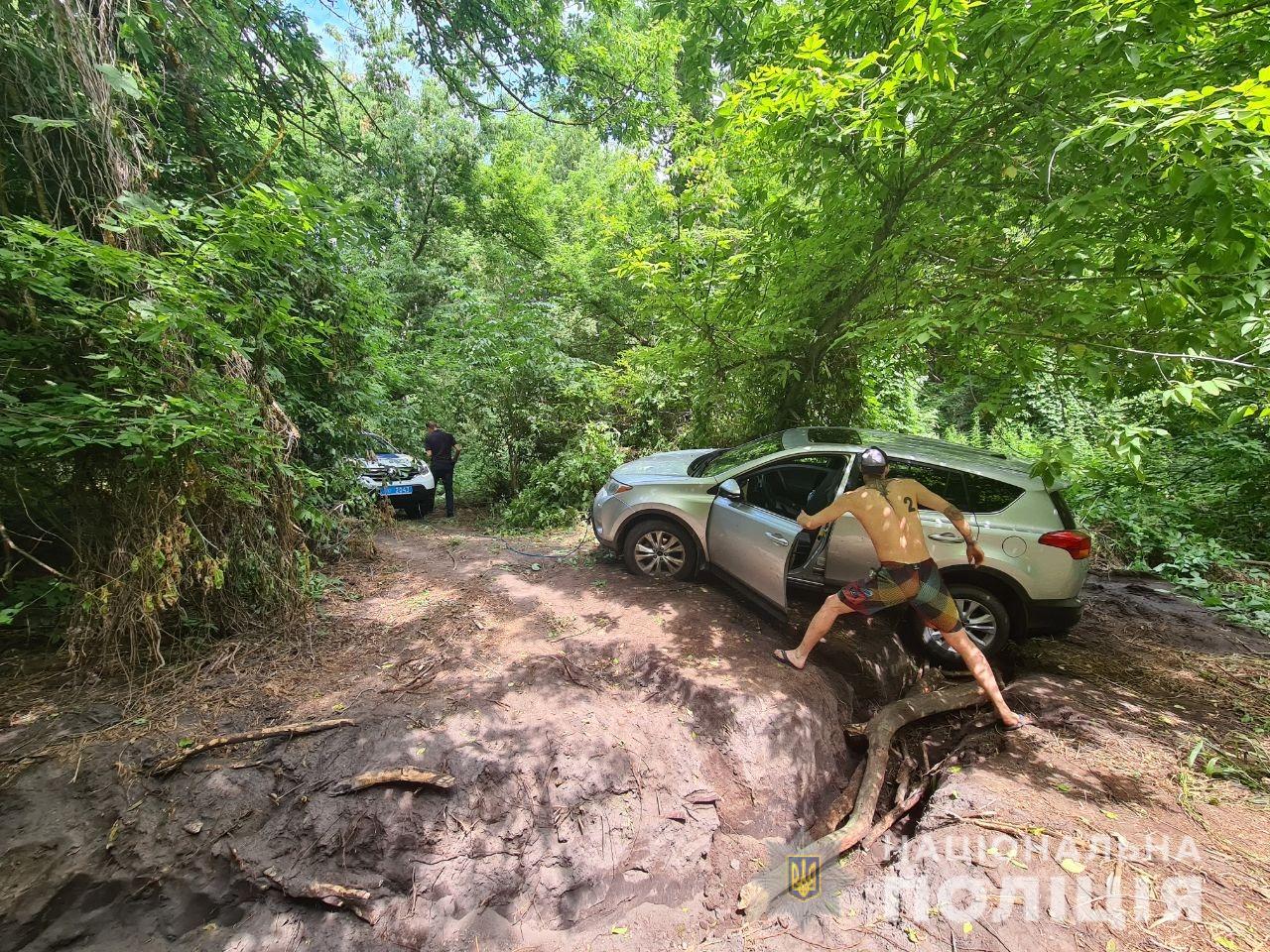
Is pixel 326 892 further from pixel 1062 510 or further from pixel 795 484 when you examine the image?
pixel 1062 510

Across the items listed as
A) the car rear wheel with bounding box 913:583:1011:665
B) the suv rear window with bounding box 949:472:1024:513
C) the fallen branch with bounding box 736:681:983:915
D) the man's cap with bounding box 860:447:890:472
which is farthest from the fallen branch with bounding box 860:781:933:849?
the suv rear window with bounding box 949:472:1024:513

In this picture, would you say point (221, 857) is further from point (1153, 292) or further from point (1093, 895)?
point (1153, 292)

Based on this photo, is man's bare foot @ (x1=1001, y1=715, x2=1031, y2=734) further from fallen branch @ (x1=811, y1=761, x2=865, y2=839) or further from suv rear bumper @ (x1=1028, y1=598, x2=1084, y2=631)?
fallen branch @ (x1=811, y1=761, x2=865, y2=839)

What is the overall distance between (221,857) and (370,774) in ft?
2.11

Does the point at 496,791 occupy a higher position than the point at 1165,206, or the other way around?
the point at 1165,206

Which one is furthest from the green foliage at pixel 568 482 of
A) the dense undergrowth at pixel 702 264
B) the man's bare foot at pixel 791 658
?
the man's bare foot at pixel 791 658

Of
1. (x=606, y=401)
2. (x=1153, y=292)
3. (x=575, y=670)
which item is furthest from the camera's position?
(x=606, y=401)

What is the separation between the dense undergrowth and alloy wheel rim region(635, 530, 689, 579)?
2548 mm

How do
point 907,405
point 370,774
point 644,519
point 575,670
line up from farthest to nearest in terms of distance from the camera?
point 907,405
point 644,519
point 575,670
point 370,774

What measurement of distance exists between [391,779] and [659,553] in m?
2.90

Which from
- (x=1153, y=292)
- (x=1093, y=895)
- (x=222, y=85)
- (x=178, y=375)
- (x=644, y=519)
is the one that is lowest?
(x=1093, y=895)

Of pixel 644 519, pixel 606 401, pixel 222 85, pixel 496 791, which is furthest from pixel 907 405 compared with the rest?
pixel 222 85

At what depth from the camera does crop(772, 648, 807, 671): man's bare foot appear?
3.55 meters

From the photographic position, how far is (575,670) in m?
3.43
